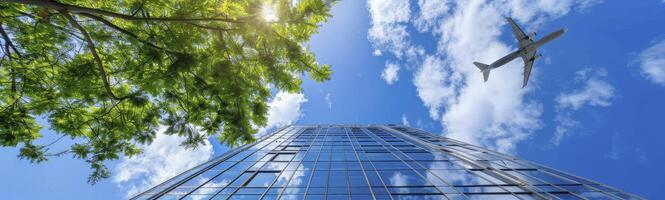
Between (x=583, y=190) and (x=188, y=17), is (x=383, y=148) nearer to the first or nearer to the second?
(x=583, y=190)

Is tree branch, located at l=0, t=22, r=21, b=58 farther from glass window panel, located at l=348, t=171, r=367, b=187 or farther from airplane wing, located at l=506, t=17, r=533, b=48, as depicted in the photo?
airplane wing, located at l=506, t=17, r=533, b=48

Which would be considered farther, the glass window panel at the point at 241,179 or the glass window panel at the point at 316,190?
the glass window panel at the point at 241,179

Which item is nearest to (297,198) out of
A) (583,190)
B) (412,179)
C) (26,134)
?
(412,179)

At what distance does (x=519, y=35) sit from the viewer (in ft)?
82.0

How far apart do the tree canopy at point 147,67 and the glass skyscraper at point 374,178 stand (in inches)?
138

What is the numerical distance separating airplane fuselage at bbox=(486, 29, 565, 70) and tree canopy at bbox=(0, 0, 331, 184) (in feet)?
85.6

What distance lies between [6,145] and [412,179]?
43.5 ft

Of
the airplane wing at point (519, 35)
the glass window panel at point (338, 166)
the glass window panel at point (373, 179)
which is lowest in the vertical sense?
the glass window panel at point (373, 179)

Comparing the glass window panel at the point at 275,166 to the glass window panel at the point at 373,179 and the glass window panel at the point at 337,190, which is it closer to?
the glass window panel at the point at 337,190

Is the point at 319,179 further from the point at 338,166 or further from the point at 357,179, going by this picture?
the point at 338,166

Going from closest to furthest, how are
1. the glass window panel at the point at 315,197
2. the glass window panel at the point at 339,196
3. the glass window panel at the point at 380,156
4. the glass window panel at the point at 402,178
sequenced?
the glass window panel at the point at 315,197 → the glass window panel at the point at 339,196 → the glass window panel at the point at 402,178 → the glass window panel at the point at 380,156

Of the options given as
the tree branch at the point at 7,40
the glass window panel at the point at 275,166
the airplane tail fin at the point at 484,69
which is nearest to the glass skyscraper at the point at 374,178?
the glass window panel at the point at 275,166

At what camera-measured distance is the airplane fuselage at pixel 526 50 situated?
75.8ft

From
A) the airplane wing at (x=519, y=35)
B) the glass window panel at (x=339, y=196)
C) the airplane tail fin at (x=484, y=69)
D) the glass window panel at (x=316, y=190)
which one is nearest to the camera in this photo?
the glass window panel at (x=339, y=196)
